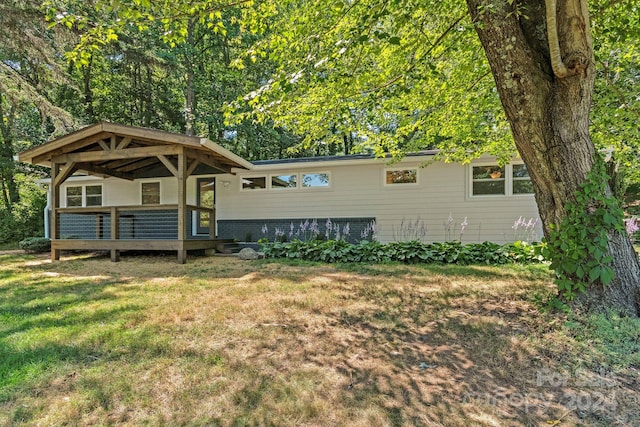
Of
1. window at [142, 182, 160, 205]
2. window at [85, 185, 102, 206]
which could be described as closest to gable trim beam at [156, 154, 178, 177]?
window at [142, 182, 160, 205]

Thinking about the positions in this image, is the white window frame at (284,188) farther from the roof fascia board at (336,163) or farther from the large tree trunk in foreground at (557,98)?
the large tree trunk in foreground at (557,98)

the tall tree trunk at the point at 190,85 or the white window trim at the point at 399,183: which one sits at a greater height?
the tall tree trunk at the point at 190,85

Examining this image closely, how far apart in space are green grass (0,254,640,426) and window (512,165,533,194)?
5.04 meters

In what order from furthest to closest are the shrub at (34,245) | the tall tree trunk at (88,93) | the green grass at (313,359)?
the tall tree trunk at (88,93) → the shrub at (34,245) → the green grass at (313,359)

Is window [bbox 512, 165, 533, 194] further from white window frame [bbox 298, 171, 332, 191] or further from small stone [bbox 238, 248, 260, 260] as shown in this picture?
small stone [bbox 238, 248, 260, 260]

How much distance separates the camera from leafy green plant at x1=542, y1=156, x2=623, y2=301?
279 centimetres

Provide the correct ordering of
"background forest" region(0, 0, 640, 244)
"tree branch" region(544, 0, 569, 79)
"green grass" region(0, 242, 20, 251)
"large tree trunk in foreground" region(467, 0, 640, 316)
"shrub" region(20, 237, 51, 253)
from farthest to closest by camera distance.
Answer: "green grass" region(0, 242, 20, 251) < "shrub" region(20, 237, 51, 253) < "background forest" region(0, 0, 640, 244) < "large tree trunk in foreground" region(467, 0, 640, 316) < "tree branch" region(544, 0, 569, 79)

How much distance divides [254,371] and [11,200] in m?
21.1

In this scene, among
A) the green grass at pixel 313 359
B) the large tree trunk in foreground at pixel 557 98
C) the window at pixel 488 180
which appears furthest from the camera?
the window at pixel 488 180

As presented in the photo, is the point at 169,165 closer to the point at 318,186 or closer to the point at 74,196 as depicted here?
the point at 318,186

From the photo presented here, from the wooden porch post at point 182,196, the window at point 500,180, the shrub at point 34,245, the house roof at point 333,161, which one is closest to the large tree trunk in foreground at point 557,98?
the house roof at point 333,161

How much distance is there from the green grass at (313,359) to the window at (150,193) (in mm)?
7152

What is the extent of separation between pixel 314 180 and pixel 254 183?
205 centimetres

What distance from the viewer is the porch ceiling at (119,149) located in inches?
291
